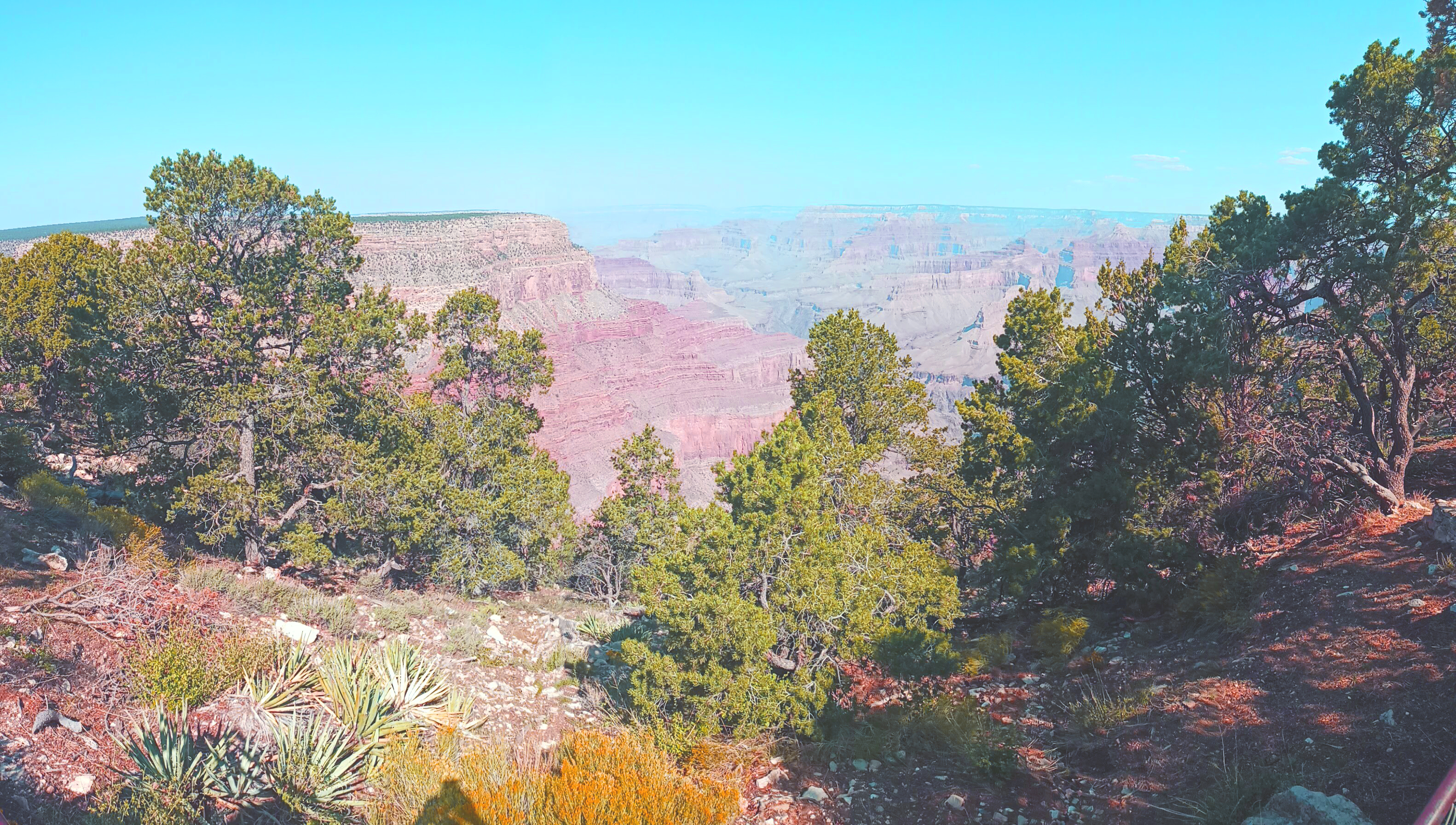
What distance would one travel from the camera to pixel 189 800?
21.9 ft

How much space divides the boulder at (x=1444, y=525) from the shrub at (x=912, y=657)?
6.41 m

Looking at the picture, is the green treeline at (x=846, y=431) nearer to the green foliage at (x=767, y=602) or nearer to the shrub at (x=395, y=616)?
the green foliage at (x=767, y=602)

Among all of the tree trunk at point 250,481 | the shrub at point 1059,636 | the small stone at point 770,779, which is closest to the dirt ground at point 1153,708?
the small stone at point 770,779

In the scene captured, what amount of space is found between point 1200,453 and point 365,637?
15.2m

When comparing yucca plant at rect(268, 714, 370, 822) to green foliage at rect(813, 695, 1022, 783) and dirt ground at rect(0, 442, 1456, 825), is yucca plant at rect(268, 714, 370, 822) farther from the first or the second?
green foliage at rect(813, 695, 1022, 783)

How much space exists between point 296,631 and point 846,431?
11809 millimetres

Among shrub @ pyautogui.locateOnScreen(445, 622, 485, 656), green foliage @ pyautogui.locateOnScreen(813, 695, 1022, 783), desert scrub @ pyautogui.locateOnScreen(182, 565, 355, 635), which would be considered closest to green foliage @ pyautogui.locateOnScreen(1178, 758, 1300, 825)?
green foliage @ pyautogui.locateOnScreen(813, 695, 1022, 783)

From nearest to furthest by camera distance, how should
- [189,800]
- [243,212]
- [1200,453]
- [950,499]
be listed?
[189,800] → [1200,453] → [243,212] → [950,499]

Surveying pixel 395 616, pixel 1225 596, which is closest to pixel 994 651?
pixel 1225 596

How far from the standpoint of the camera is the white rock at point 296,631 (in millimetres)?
11484

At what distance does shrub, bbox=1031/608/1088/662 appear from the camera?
38.2ft

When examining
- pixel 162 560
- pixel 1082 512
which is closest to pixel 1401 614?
pixel 1082 512

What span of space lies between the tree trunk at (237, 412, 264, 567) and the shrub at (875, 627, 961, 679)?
45.6 feet

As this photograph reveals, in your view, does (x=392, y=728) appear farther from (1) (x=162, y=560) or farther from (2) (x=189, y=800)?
(1) (x=162, y=560)
